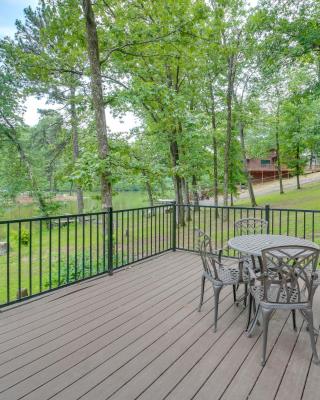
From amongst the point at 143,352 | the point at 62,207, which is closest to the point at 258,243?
the point at 143,352

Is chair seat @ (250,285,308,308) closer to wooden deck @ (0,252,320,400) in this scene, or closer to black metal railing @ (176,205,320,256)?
wooden deck @ (0,252,320,400)

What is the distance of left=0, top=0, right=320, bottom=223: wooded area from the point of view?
17.5 feet

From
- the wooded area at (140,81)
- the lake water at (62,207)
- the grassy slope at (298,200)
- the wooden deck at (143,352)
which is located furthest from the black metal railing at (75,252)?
the grassy slope at (298,200)

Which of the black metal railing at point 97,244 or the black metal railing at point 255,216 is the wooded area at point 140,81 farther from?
the black metal railing at point 255,216

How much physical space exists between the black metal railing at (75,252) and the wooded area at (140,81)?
0.85m

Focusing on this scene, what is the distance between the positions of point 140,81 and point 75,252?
4006 millimetres

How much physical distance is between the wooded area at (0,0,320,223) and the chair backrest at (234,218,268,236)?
6.49 feet

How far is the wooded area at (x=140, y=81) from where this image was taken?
5340 mm

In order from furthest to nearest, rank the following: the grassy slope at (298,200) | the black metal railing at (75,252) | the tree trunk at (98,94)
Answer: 1. the grassy slope at (298,200)
2. the tree trunk at (98,94)
3. the black metal railing at (75,252)

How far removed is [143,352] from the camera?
2145 millimetres

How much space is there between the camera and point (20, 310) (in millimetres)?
2883

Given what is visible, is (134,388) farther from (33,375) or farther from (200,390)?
(33,375)

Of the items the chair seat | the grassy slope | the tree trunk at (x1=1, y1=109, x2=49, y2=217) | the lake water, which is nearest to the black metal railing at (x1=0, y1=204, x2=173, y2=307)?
the lake water

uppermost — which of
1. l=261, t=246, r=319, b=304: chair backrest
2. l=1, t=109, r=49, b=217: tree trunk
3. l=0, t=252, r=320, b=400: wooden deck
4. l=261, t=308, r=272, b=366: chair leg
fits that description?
l=1, t=109, r=49, b=217: tree trunk
